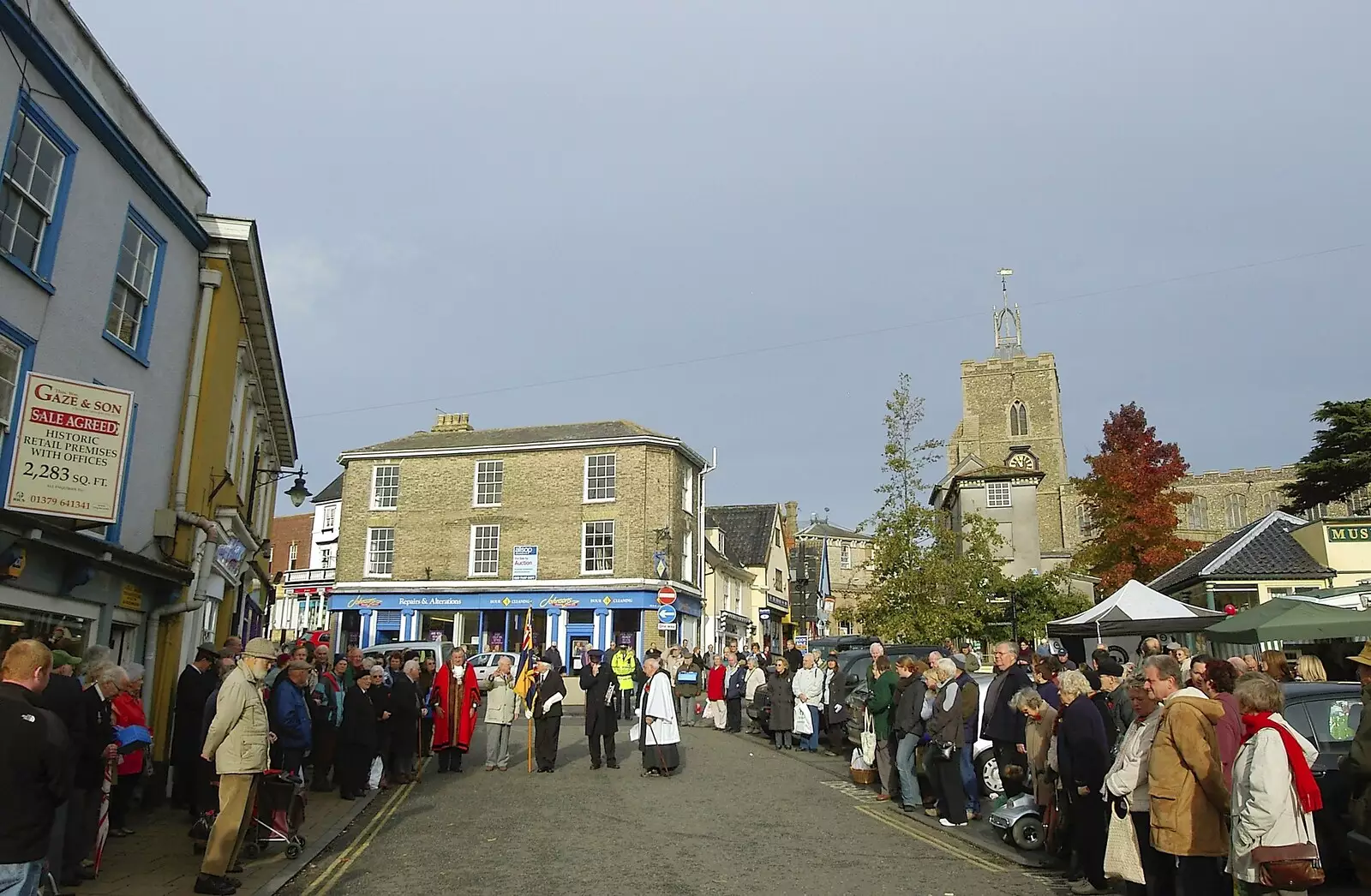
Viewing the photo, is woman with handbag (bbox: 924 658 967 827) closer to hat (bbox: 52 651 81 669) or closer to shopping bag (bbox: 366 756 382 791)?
shopping bag (bbox: 366 756 382 791)

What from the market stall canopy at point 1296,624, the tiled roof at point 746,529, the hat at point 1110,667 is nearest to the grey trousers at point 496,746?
the hat at point 1110,667

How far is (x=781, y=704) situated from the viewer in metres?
18.8

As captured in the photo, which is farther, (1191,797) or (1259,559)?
(1259,559)

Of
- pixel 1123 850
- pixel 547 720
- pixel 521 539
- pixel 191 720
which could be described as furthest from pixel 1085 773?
pixel 521 539

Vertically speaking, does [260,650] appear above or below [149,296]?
below

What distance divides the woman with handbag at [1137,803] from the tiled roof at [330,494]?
51.8 m

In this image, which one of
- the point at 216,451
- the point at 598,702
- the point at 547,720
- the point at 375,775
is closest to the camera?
the point at 375,775

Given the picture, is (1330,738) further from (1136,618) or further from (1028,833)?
(1136,618)

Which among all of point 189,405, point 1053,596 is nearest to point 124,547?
point 189,405

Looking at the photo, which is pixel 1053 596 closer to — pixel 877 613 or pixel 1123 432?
pixel 1123 432

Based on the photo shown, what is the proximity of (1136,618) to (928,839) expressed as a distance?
33.1ft

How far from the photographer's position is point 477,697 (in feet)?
54.6

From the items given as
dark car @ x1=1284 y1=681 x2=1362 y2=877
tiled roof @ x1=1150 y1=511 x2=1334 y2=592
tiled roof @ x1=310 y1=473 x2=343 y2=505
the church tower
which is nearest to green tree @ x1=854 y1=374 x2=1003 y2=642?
tiled roof @ x1=1150 y1=511 x2=1334 y2=592

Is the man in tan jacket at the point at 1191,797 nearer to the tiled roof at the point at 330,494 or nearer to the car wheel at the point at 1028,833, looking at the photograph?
the car wheel at the point at 1028,833
